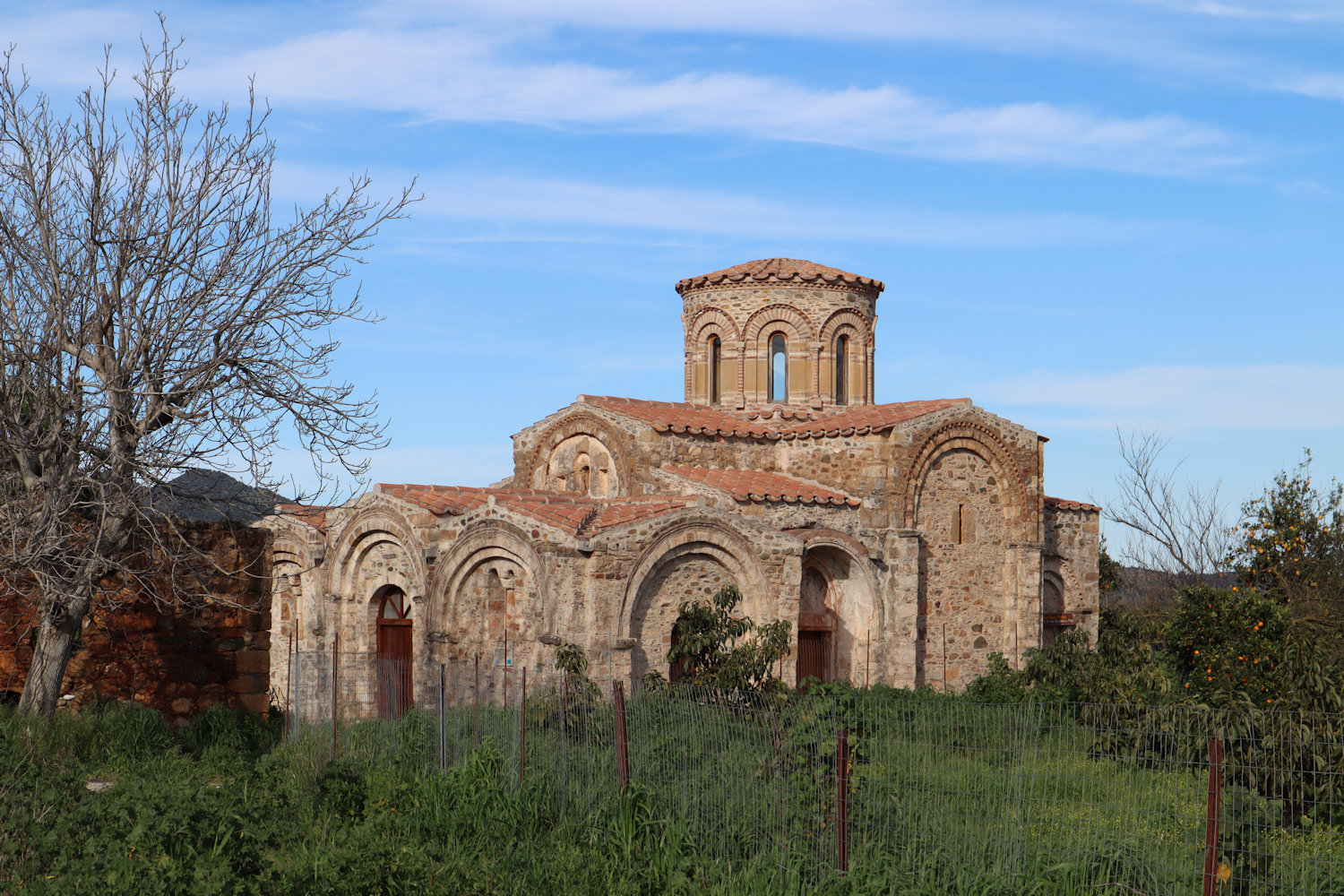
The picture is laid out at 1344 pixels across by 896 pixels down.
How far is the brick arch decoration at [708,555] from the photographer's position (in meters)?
16.4

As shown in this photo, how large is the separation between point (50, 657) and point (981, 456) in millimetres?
14932

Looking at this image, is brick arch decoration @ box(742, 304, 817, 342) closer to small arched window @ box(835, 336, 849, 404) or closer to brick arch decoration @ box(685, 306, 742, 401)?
brick arch decoration @ box(685, 306, 742, 401)

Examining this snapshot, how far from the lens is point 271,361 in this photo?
12.6m

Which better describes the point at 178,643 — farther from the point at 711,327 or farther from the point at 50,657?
the point at 711,327

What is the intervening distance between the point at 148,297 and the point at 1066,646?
39.9ft

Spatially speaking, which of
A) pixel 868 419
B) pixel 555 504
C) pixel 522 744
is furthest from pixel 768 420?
pixel 522 744

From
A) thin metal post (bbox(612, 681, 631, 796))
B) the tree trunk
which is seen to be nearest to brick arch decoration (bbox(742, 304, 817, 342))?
the tree trunk

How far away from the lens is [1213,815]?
594 centimetres

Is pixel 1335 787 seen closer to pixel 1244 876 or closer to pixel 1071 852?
pixel 1244 876

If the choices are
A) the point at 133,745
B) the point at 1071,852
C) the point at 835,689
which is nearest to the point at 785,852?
the point at 835,689

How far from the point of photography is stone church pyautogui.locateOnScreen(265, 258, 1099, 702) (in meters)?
16.8

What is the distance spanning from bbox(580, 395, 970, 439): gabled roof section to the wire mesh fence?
9.53 m

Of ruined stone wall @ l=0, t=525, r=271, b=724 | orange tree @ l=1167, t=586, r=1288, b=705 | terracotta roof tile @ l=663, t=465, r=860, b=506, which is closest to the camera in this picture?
ruined stone wall @ l=0, t=525, r=271, b=724

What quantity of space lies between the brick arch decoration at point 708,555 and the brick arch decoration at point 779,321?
7.07m
